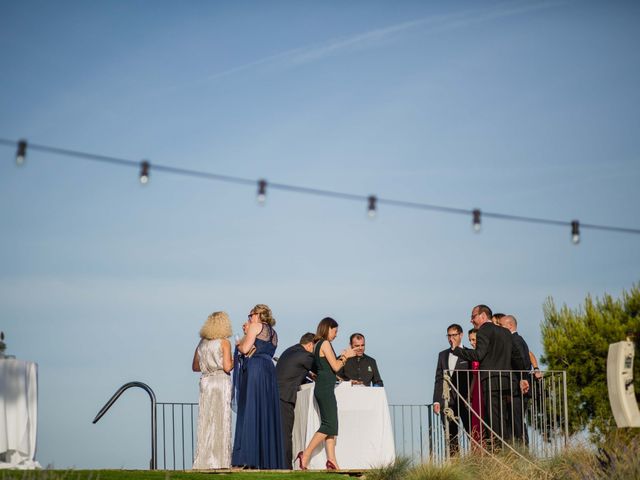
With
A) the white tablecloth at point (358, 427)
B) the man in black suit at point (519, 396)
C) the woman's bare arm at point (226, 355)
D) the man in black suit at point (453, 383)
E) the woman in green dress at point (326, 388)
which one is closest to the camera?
the woman's bare arm at point (226, 355)

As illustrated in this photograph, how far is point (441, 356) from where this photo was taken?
1503 cm

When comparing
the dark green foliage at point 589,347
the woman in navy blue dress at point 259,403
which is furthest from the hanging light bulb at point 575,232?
the dark green foliage at point 589,347

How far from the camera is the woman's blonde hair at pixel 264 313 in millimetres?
13273

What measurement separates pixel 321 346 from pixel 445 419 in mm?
2242

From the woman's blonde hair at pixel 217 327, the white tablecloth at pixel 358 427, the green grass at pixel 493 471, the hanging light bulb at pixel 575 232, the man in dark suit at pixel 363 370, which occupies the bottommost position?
the green grass at pixel 493 471

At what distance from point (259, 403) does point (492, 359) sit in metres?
3.08

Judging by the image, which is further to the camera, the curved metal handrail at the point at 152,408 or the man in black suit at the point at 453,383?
the curved metal handrail at the point at 152,408

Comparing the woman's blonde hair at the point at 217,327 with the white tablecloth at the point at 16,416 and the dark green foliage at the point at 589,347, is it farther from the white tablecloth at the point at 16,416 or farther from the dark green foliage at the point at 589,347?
the dark green foliage at the point at 589,347

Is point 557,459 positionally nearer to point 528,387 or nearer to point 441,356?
point 528,387

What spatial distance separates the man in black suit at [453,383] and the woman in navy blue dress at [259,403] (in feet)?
7.79

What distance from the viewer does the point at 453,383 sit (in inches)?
579

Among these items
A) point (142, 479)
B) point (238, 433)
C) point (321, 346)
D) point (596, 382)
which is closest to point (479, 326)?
point (321, 346)

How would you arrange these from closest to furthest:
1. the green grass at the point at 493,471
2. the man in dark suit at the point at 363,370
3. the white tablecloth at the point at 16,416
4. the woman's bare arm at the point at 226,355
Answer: the white tablecloth at the point at 16,416
the green grass at the point at 493,471
the woman's bare arm at the point at 226,355
the man in dark suit at the point at 363,370

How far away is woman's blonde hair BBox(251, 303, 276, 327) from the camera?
43.5ft
